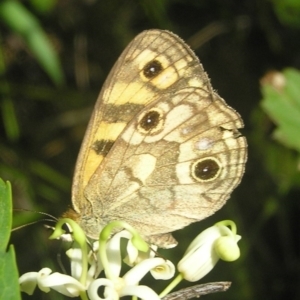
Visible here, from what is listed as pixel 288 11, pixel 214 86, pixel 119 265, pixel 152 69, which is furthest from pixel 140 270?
pixel 214 86

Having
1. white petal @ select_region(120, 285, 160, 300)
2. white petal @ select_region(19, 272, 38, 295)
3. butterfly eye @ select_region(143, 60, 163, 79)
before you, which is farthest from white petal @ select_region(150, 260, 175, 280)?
butterfly eye @ select_region(143, 60, 163, 79)

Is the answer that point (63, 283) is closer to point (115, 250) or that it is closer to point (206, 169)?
point (115, 250)

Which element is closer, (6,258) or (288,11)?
(6,258)


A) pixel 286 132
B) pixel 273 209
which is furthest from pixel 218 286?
pixel 273 209

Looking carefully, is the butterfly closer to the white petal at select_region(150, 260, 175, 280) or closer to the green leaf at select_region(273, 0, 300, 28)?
the white petal at select_region(150, 260, 175, 280)

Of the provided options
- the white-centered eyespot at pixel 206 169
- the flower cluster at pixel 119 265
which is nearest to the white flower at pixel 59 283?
the flower cluster at pixel 119 265

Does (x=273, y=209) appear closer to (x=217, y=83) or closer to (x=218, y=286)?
(x=217, y=83)
